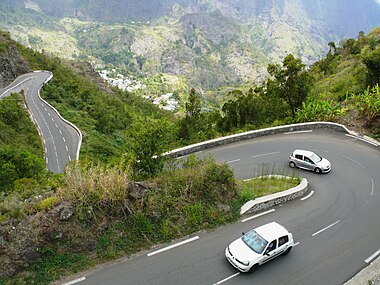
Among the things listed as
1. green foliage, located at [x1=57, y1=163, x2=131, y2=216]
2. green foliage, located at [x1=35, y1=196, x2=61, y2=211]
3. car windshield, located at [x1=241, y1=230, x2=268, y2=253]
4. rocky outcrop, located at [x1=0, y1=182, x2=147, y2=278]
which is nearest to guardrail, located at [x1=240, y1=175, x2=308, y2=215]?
car windshield, located at [x1=241, y1=230, x2=268, y2=253]

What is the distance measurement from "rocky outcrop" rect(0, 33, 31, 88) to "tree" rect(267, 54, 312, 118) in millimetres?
64843

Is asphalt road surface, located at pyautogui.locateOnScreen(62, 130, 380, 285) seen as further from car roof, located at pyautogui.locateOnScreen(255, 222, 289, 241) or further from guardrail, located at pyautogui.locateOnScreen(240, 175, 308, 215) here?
car roof, located at pyautogui.locateOnScreen(255, 222, 289, 241)

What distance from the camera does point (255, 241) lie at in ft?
41.1

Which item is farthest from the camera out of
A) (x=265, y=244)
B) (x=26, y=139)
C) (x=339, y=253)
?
(x=26, y=139)

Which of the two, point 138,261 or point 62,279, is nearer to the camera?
point 62,279

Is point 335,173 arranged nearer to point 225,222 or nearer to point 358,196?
point 358,196

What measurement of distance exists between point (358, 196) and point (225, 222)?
8527mm

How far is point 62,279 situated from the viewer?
37.3ft

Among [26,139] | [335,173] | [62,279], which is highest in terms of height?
[335,173]

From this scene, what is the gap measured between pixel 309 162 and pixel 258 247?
34.2 ft

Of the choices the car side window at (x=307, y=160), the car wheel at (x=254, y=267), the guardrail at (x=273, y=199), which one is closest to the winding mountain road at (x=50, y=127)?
the car side window at (x=307, y=160)

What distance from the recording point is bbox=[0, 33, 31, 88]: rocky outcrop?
73062mm

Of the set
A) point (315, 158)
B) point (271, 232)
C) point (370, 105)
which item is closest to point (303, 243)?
point (271, 232)

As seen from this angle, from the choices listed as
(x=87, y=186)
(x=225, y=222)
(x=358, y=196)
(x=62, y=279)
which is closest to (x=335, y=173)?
(x=358, y=196)
